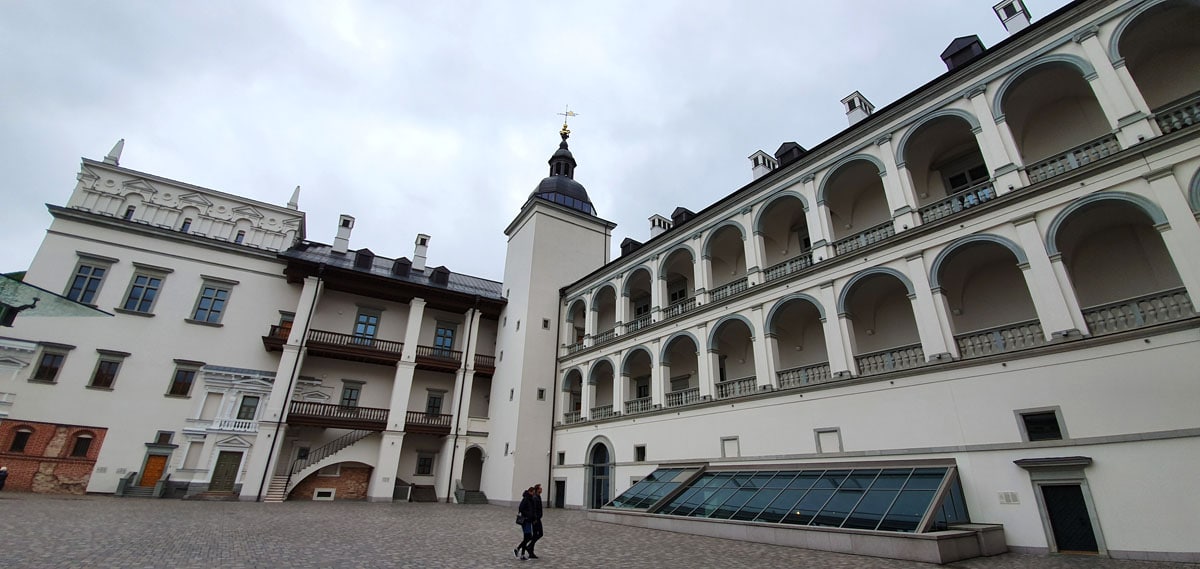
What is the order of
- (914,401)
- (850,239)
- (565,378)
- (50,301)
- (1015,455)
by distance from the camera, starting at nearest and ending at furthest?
(1015,455), (914,401), (850,239), (50,301), (565,378)

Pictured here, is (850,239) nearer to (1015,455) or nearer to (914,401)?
(914,401)

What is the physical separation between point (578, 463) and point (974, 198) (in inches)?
755

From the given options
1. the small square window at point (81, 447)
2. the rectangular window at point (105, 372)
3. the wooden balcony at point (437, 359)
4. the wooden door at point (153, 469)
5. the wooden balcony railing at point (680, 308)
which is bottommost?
the wooden door at point (153, 469)

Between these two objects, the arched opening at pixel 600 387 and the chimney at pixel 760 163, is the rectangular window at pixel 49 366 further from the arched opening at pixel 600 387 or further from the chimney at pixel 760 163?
the chimney at pixel 760 163

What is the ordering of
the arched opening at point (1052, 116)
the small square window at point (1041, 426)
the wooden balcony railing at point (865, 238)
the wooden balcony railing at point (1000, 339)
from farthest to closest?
1. the wooden balcony railing at point (865, 238)
2. the arched opening at point (1052, 116)
3. the wooden balcony railing at point (1000, 339)
4. the small square window at point (1041, 426)

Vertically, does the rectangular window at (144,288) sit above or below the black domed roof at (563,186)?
below

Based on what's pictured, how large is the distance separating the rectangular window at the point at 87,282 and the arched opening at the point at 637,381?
85.0 ft

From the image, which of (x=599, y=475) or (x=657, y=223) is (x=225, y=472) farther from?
(x=657, y=223)

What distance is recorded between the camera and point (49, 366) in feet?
74.0

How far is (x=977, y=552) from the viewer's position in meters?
10.1

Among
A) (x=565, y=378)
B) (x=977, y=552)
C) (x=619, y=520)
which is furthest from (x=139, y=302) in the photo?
(x=977, y=552)

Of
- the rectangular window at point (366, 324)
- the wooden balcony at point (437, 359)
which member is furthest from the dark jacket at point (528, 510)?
the rectangular window at point (366, 324)

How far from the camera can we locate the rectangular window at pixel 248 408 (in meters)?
24.9

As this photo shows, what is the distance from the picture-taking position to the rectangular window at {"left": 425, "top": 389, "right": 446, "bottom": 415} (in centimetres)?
2891
